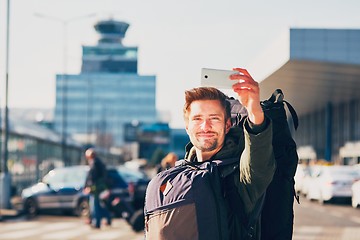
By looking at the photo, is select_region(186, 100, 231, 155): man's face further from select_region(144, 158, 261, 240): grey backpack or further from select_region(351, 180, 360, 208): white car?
select_region(351, 180, 360, 208): white car

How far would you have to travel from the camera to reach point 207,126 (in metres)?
3.81

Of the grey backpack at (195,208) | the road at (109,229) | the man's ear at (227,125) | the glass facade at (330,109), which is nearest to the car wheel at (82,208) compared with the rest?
the road at (109,229)

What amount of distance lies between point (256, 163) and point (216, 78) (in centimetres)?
42

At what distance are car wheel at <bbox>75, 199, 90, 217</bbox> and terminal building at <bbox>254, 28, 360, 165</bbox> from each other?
22.5 feet

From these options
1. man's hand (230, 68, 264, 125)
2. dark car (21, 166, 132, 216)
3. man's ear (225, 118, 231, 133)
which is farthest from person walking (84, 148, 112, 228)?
man's hand (230, 68, 264, 125)

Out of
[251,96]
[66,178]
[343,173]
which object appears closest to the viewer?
[251,96]

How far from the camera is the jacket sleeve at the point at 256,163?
11.3 ft

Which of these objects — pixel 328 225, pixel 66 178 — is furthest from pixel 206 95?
pixel 66 178

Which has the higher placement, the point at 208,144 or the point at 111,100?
the point at 111,100

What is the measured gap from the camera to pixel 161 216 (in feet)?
12.1

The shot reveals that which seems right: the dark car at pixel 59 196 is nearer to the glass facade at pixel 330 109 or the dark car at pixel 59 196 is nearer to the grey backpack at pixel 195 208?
the glass facade at pixel 330 109

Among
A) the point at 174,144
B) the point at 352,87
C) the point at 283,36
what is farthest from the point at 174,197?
the point at 174,144

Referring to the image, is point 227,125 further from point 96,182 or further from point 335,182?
point 335,182

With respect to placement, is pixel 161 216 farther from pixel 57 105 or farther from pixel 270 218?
pixel 57 105
